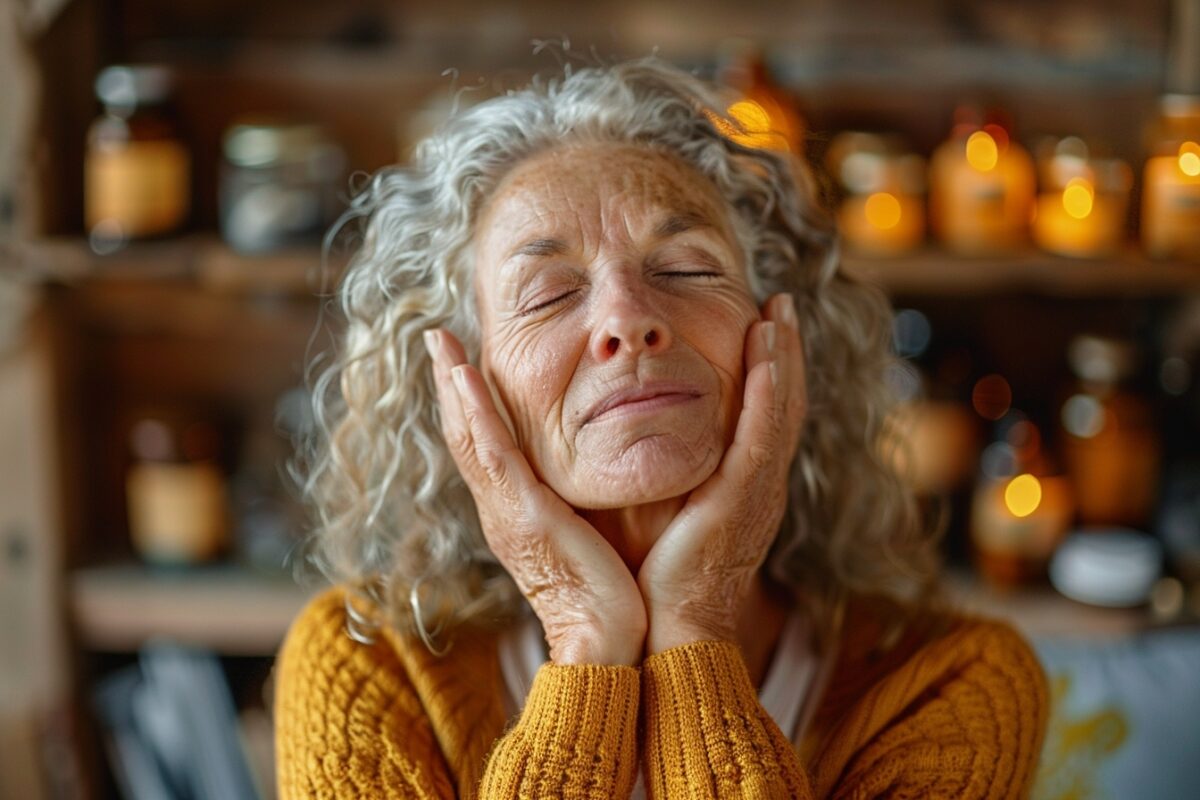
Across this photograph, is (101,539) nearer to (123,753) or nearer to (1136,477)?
(123,753)

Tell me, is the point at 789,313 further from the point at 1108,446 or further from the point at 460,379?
Answer: the point at 1108,446

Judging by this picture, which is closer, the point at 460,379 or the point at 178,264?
the point at 460,379

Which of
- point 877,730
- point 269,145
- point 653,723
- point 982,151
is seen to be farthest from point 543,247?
point 982,151

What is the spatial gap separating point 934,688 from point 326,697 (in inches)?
22.6

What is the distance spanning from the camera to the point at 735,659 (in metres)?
0.99

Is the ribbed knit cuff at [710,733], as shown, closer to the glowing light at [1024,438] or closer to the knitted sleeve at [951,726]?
the knitted sleeve at [951,726]

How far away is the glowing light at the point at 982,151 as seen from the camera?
182 cm

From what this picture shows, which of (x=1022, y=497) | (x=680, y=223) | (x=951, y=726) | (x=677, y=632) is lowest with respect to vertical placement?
(x=1022, y=497)

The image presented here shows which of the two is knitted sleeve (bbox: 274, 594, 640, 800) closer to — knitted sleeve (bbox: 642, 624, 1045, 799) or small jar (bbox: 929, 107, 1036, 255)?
knitted sleeve (bbox: 642, 624, 1045, 799)

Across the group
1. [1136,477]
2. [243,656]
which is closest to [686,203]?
[1136,477]

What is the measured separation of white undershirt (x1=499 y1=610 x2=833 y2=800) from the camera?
43.8 inches

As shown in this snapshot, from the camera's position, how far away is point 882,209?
1.85 meters

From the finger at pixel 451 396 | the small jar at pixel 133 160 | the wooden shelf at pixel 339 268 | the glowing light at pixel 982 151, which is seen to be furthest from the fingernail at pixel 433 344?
the glowing light at pixel 982 151

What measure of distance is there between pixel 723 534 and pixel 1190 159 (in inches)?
47.7
